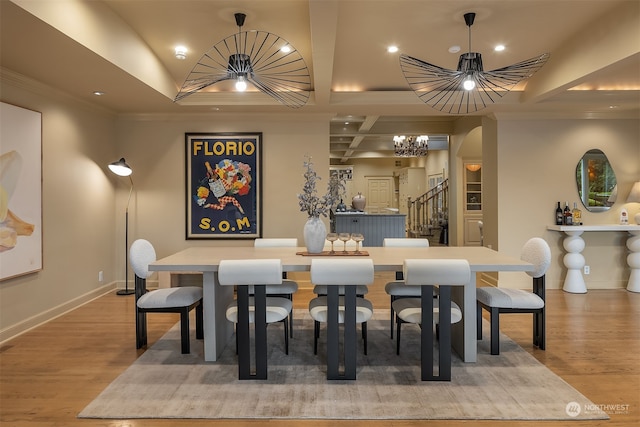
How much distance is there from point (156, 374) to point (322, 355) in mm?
1236

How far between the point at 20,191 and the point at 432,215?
10.2m

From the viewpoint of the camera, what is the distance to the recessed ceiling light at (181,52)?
13.9 ft

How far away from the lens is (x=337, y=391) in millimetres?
2754

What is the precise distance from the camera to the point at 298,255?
11.3 feet

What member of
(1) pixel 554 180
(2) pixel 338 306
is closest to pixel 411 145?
(1) pixel 554 180

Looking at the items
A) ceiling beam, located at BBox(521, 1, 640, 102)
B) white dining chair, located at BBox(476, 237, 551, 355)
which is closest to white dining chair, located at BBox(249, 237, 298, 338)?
white dining chair, located at BBox(476, 237, 551, 355)

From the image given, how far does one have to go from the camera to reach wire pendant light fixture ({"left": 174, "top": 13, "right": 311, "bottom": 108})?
330cm

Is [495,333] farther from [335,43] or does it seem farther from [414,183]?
[414,183]

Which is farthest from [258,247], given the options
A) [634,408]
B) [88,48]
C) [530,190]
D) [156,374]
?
[530,190]

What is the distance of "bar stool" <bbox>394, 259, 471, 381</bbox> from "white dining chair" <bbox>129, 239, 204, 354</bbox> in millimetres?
1691

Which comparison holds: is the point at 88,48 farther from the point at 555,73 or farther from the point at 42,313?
the point at 555,73

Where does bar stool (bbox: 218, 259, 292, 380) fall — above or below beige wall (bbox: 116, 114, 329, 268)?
below

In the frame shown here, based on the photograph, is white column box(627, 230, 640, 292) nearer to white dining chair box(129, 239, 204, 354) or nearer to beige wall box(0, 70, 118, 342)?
white dining chair box(129, 239, 204, 354)

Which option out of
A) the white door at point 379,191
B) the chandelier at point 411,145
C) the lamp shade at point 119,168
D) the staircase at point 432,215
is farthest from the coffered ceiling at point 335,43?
the white door at point 379,191
